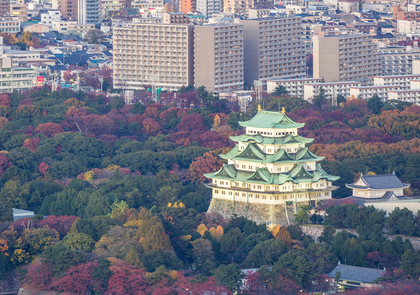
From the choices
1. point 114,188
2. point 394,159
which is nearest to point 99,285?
point 114,188

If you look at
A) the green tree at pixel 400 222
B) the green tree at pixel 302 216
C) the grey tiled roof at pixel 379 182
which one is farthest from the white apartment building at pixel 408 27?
the green tree at pixel 400 222

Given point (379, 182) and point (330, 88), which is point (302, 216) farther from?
point (330, 88)

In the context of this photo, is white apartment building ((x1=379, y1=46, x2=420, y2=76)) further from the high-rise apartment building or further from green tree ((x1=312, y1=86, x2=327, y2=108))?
green tree ((x1=312, y1=86, x2=327, y2=108))

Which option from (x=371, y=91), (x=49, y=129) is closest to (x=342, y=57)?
(x=371, y=91)

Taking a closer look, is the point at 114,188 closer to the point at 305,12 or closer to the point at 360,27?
the point at 360,27

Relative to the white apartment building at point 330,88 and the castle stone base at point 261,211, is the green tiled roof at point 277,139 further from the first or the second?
the white apartment building at point 330,88
